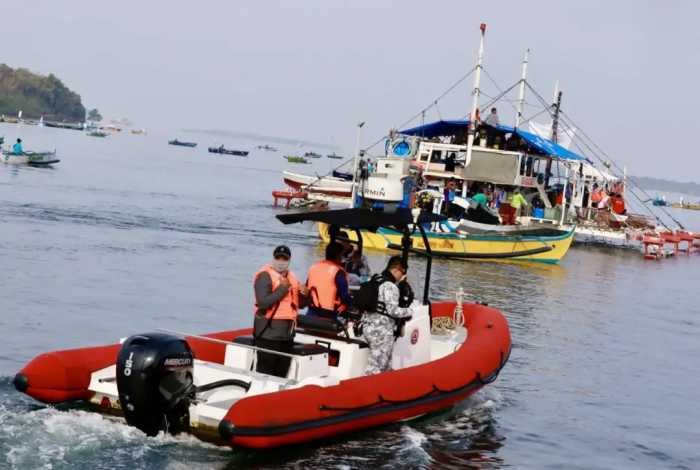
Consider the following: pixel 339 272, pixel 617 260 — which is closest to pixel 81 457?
pixel 339 272

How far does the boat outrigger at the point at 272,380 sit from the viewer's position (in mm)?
9875

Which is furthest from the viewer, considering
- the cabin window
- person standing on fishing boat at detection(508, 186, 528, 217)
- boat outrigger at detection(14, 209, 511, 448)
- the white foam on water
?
the cabin window

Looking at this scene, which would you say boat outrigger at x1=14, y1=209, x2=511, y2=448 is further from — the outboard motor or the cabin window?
the cabin window

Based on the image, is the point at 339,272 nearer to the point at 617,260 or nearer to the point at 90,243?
the point at 90,243

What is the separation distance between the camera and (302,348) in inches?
455

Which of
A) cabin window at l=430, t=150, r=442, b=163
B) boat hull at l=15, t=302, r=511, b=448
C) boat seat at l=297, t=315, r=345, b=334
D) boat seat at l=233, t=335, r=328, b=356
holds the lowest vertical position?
boat hull at l=15, t=302, r=511, b=448

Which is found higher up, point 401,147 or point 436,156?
point 401,147

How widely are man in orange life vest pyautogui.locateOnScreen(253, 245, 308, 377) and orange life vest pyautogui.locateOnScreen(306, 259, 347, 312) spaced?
2.85 ft

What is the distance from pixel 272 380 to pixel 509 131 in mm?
33307

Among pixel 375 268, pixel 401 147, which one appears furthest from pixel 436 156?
pixel 375 268

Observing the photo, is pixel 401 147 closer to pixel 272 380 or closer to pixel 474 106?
pixel 474 106

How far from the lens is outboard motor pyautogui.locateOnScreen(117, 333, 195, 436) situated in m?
9.79

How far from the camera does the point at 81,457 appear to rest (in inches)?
386

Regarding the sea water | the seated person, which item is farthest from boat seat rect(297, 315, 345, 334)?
the seated person
